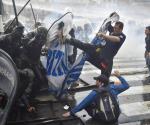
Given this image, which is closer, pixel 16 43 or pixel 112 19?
pixel 16 43

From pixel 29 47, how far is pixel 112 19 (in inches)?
82.5

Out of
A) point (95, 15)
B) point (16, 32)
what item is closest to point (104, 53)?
point (16, 32)

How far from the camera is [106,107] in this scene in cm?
661

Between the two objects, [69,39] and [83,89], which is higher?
[69,39]

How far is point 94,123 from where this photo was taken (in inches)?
267

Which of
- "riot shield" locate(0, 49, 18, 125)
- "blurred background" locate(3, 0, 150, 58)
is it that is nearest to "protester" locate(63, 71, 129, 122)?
"riot shield" locate(0, 49, 18, 125)

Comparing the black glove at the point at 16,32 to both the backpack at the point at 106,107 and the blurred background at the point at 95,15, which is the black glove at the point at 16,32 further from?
the blurred background at the point at 95,15

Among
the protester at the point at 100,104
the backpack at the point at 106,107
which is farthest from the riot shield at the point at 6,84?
the backpack at the point at 106,107

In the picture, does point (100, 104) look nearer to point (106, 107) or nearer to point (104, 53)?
point (106, 107)

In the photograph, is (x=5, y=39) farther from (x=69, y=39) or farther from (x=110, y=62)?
(x=110, y=62)

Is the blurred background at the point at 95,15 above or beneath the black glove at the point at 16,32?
beneath

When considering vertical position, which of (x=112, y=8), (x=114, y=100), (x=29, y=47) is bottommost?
(x=112, y=8)

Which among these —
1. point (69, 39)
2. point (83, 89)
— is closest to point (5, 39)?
point (69, 39)

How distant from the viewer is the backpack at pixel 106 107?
260 inches
